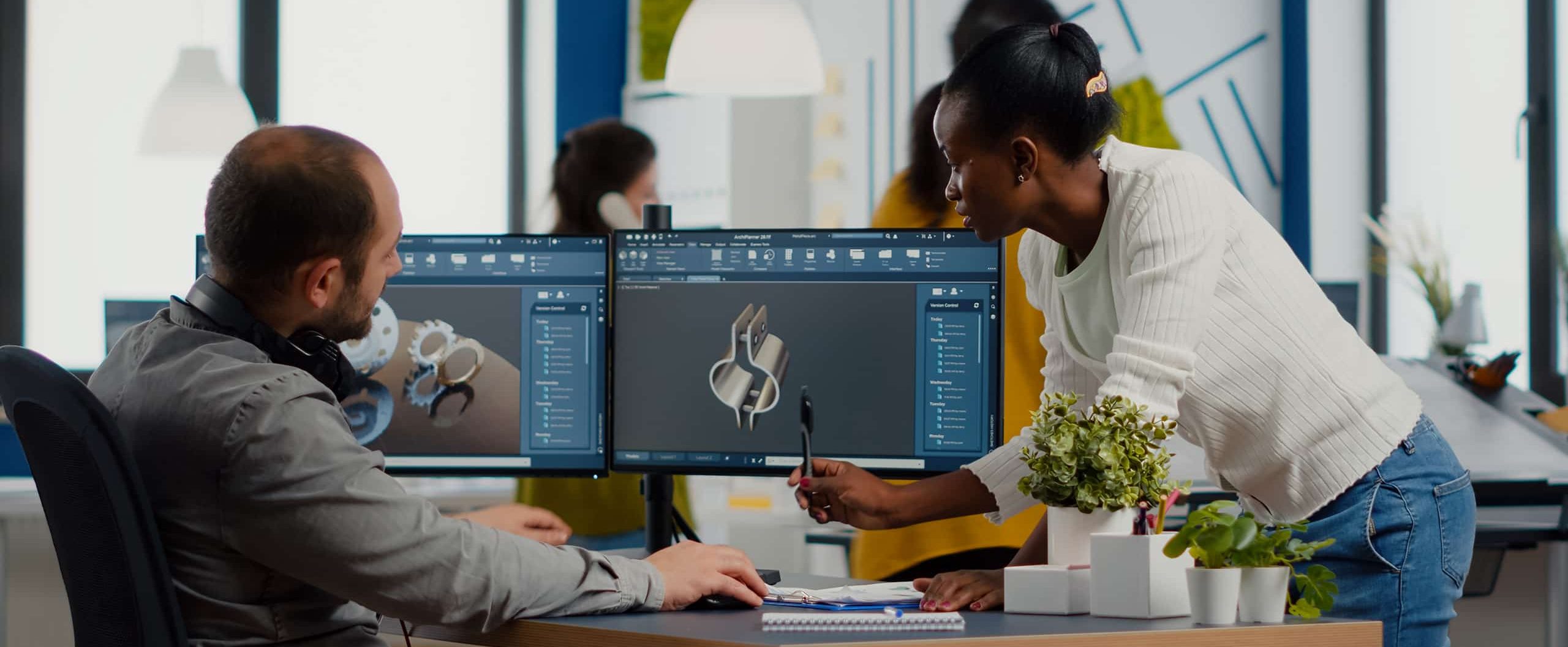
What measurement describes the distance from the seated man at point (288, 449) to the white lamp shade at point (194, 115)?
2907 millimetres

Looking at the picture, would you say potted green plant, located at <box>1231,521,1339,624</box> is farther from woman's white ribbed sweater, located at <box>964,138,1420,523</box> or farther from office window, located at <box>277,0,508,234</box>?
office window, located at <box>277,0,508,234</box>

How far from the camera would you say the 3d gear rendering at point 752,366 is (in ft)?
6.78

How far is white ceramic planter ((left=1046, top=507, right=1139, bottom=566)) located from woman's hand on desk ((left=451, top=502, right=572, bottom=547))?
2.14ft

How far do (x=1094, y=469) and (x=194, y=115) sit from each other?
11.0ft

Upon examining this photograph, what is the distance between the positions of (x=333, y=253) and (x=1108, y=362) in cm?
74

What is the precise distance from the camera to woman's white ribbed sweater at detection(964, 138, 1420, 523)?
151 cm

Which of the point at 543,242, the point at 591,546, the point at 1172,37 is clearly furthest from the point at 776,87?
the point at 1172,37

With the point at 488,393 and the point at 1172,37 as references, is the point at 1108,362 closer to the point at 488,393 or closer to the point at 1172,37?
the point at 488,393

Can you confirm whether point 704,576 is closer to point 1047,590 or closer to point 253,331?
point 1047,590

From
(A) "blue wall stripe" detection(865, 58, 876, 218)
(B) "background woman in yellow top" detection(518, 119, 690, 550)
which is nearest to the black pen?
(B) "background woman in yellow top" detection(518, 119, 690, 550)

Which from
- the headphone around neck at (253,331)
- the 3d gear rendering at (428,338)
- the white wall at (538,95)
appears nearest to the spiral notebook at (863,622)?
the headphone around neck at (253,331)

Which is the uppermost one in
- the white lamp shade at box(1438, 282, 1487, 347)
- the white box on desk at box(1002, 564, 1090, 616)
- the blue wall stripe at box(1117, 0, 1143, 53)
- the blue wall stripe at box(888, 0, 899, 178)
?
the blue wall stripe at box(1117, 0, 1143, 53)

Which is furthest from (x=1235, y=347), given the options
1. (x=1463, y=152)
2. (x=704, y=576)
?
(x=1463, y=152)

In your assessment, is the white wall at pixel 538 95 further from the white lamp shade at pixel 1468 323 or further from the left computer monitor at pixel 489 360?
the left computer monitor at pixel 489 360
